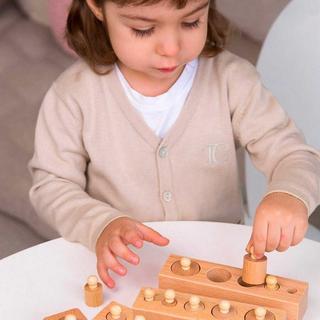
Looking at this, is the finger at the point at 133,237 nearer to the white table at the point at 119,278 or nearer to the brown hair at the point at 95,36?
the white table at the point at 119,278

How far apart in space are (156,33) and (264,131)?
262mm

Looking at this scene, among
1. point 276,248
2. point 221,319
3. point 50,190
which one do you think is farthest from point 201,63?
point 221,319

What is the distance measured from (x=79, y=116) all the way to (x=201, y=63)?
214 millimetres

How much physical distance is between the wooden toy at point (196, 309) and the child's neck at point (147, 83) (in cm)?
44

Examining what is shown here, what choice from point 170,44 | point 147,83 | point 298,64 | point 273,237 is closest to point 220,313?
point 273,237

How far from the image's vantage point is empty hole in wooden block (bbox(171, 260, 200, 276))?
37.5 inches

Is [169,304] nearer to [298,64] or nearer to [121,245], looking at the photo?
[121,245]

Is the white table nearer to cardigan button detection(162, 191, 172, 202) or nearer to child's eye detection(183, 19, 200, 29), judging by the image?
cardigan button detection(162, 191, 172, 202)

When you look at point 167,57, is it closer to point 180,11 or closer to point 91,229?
point 180,11

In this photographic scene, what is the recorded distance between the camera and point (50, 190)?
1.21 metres

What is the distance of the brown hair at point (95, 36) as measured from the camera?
1.26 m

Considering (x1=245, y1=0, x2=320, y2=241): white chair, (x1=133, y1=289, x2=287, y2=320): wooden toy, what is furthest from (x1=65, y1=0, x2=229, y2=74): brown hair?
(x1=133, y1=289, x2=287, y2=320): wooden toy

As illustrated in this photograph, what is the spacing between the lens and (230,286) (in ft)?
3.05

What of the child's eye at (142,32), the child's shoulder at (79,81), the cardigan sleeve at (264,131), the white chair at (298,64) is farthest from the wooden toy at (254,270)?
the white chair at (298,64)
